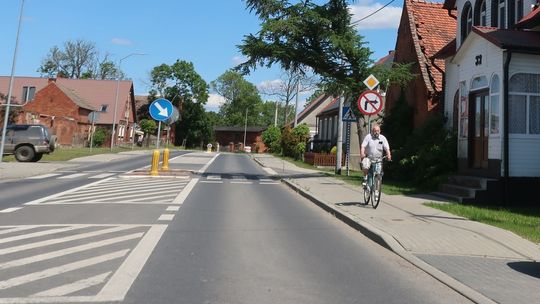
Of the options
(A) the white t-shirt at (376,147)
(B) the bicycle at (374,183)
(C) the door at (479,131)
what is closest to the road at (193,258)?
(B) the bicycle at (374,183)

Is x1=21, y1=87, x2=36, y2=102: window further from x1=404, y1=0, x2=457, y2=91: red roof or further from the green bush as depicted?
x1=404, y1=0, x2=457, y2=91: red roof

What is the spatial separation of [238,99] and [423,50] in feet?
354

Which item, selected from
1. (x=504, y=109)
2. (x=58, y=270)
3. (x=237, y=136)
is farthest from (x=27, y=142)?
(x=237, y=136)

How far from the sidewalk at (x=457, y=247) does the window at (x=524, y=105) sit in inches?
151

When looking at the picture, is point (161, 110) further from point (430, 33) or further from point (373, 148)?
point (430, 33)

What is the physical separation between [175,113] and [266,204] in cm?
954

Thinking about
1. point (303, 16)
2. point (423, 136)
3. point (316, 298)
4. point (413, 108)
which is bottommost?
point (316, 298)

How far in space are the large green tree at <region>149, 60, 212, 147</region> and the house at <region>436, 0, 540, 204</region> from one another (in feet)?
258

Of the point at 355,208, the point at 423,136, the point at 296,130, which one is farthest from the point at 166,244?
the point at 296,130

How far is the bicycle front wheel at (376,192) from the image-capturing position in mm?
12039

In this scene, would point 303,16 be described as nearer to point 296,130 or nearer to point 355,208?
point 355,208

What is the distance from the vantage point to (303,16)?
2064 centimetres

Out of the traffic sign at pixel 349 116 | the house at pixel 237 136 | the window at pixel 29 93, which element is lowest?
the traffic sign at pixel 349 116

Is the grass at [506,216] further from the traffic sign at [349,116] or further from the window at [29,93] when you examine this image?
the window at [29,93]
